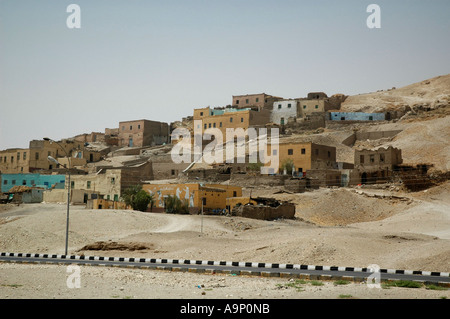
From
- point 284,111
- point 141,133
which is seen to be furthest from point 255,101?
point 141,133

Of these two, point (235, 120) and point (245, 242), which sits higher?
point (235, 120)

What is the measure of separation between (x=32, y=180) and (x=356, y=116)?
45.8 m

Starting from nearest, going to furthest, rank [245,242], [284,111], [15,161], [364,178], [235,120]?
[245,242]
[364,178]
[15,161]
[235,120]
[284,111]

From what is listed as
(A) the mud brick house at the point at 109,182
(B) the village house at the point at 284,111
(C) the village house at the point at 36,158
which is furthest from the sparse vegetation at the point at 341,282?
(B) the village house at the point at 284,111

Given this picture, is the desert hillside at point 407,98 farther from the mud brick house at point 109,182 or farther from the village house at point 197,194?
the mud brick house at point 109,182

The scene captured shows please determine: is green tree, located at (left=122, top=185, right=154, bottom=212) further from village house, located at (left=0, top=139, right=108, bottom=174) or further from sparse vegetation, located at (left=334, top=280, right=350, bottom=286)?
sparse vegetation, located at (left=334, top=280, right=350, bottom=286)

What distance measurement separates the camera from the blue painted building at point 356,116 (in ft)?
247

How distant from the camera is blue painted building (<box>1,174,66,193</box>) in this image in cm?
5569

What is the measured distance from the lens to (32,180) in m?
57.2

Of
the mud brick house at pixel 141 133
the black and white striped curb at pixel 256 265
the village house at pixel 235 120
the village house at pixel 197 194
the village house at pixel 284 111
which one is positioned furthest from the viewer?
the mud brick house at pixel 141 133

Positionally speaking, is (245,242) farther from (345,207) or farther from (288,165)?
(288,165)

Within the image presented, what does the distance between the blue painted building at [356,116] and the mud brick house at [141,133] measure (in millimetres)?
25716
